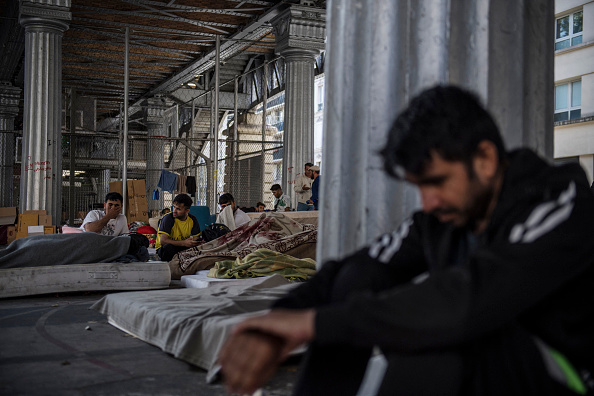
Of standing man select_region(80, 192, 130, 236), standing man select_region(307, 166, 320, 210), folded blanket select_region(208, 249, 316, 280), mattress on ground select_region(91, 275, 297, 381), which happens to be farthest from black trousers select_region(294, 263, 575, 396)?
standing man select_region(307, 166, 320, 210)

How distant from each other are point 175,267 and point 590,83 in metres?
16.8

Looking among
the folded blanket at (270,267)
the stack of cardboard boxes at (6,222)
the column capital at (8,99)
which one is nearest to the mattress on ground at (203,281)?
the folded blanket at (270,267)

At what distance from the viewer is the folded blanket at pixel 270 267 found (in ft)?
20.8

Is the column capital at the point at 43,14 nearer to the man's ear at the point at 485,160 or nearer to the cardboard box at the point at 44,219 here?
the cardboard box at the point at 44,219

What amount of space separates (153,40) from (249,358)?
18501 mm

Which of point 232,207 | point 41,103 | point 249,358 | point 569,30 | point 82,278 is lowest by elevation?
point 82,278

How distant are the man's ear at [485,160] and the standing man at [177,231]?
7023 millimetres

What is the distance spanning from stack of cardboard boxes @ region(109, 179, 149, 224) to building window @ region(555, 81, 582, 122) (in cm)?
1408

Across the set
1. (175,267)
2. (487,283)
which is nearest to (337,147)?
(487,283)

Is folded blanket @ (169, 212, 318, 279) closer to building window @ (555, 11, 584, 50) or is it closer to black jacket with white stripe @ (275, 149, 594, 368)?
black jacket with white stripe @ (275, 149, 594, 368)

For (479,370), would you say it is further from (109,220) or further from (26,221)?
(26,221)

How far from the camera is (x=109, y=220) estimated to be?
781 centimetres

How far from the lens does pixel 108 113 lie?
33281mm

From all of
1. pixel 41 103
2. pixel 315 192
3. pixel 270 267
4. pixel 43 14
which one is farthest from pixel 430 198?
pixel 43 14
